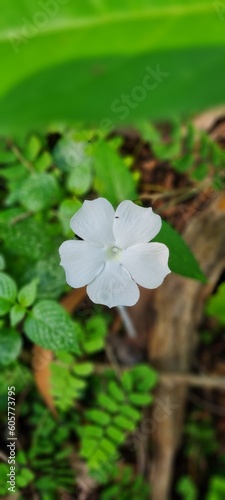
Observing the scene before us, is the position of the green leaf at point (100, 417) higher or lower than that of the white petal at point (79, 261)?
lower

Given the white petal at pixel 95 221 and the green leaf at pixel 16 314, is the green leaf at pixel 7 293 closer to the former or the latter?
the green leaf at pixel 16 314

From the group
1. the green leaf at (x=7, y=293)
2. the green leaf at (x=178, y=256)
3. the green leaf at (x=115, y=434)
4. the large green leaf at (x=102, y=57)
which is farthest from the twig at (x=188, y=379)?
the large green leaf at (x=102, y=57)

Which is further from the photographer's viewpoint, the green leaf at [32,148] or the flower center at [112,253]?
the green leaf at [32,148]

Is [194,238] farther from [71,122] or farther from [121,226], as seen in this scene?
[71,122]

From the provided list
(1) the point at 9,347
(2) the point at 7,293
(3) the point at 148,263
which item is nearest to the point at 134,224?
(3) the point at 148,263

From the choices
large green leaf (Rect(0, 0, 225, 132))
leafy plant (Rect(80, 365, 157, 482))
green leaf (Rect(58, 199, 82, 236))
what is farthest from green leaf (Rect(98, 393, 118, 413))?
large green leaf (Rect(0, 0, 225, 132))

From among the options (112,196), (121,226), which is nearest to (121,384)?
(112,196)

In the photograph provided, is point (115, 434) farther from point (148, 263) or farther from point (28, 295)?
point (148, 263)
